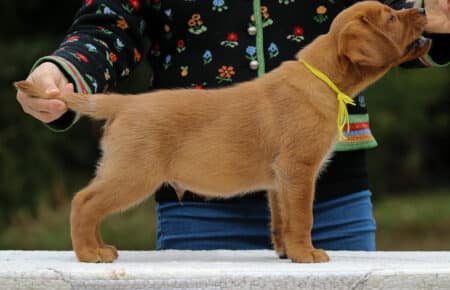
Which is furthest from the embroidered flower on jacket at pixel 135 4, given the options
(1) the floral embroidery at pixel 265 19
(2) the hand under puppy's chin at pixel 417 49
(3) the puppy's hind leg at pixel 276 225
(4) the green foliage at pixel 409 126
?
(4) the green foliage at pixel 409 126

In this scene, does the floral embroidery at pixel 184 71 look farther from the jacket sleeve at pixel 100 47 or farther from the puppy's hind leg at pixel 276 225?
the puppy's hind leg at pixel 276 225

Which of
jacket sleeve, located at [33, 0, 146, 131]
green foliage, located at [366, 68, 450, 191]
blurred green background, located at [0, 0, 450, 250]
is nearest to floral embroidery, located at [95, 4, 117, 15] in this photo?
jacket sleeve, located at [33, 0, 146, 131]

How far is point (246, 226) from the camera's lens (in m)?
3.09

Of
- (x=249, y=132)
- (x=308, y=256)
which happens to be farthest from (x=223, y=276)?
(x=249, y=132)

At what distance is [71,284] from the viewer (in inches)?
86.0

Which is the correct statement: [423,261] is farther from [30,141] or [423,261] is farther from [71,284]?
[30,141]

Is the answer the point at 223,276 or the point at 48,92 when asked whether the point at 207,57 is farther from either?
the point at 223,276

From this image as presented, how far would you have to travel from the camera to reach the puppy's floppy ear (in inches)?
97.5

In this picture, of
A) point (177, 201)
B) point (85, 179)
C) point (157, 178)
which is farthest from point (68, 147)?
point (157, 178)

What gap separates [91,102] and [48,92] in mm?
132

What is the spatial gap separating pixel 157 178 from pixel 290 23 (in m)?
0.87

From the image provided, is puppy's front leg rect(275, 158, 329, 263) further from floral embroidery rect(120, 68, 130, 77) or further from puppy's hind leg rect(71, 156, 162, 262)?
floral embroidery rect(120, 68, 130, 77)

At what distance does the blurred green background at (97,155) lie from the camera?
7.10m

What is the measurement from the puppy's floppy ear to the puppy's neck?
5cm
